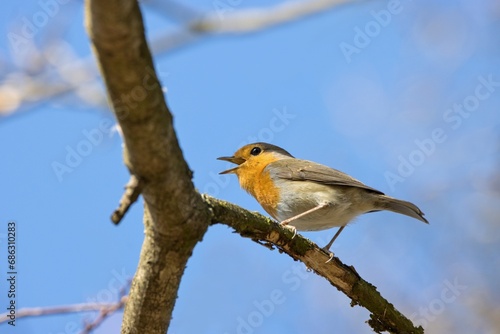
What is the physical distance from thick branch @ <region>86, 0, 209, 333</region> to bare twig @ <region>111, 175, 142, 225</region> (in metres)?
0.03

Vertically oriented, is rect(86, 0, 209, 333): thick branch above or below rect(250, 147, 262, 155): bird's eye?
below

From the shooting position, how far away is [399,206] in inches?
222

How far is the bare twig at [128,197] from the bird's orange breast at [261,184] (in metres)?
3.14

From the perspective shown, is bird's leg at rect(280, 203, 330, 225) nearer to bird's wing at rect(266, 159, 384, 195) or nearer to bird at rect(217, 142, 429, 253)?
bird at rect(217, 142, 429, 253)

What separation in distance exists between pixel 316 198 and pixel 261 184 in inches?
24.8

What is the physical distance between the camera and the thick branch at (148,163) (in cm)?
215

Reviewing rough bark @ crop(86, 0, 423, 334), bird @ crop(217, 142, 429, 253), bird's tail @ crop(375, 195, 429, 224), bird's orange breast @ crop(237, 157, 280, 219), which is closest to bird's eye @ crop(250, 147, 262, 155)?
bird's orange breast @ crop(237, 157, 280, 219)

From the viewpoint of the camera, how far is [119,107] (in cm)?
236

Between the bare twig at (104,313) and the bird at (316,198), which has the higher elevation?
the bird at (316,198)

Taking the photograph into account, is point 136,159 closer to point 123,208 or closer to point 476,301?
point 123,208

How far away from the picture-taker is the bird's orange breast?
5801mm

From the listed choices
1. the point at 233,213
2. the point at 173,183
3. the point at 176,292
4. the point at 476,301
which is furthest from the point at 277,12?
the point at 476,301

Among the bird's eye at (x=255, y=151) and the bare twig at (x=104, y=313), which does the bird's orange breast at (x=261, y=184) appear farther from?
the bare twig at (x=104, y=313)

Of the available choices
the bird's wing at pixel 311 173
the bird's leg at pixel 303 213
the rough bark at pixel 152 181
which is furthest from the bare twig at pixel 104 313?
the bird's wing at pixel 311 173
